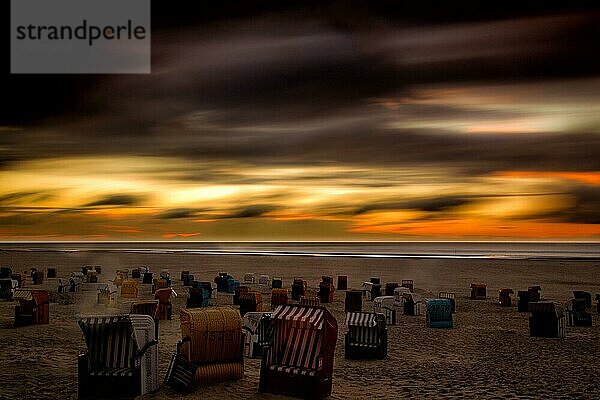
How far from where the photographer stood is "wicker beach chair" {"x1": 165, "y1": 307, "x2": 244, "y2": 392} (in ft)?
53.5

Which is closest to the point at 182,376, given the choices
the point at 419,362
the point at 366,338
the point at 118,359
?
the point at 118,359

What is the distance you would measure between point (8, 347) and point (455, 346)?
625 inches

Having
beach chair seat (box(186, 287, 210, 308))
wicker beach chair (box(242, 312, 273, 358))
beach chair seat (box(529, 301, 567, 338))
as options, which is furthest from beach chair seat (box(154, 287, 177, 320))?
beach chair seat (box(529, 301, 567, 338))

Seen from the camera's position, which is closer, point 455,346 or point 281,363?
point 281,363

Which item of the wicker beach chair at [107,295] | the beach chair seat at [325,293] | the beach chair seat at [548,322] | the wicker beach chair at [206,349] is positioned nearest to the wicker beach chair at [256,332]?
the wicker beach chair at [206,349]

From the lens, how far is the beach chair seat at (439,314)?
28.4m

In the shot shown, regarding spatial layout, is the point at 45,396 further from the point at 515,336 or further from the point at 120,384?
the point at 515,336

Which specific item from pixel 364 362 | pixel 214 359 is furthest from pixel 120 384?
pixel 364 362

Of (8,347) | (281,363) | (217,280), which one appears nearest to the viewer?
(281,363)

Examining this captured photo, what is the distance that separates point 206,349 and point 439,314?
14451 mm

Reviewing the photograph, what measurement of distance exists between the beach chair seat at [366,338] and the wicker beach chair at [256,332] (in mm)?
2742

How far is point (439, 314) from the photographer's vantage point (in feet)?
93.1

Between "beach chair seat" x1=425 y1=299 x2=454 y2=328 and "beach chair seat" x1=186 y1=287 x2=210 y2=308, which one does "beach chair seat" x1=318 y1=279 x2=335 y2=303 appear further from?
"beach chair seat" x1=425 y1=299 x2=454 y2=328

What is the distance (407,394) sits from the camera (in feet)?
54.6
